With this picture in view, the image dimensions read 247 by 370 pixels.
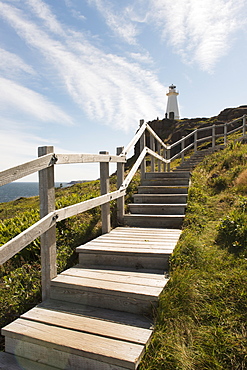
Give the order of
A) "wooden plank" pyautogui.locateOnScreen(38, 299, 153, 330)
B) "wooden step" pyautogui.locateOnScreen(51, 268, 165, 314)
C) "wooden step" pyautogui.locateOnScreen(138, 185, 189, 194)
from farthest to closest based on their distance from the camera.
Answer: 1. "wooden step" pyautogui.locateOnScreen(138, 185, 189, 194)
2. "wooden step" pyautogui.locateOnScreen(51, 268, 165, 314)
3. "wooden plank" pyautogui.locateOnScreen(38, 299, 153, 330)

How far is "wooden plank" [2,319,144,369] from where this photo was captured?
2127 millimetres

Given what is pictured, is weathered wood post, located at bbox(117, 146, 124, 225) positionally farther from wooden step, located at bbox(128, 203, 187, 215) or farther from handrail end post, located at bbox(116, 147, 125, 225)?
wooden step, located at bbox(128, 203, 187, 215)

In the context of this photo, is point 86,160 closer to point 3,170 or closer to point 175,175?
point 3,170

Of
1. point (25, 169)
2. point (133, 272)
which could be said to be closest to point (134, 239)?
point (133, 272)

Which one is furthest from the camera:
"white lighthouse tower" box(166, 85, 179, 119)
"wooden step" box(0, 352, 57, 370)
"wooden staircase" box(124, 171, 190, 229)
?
"white lighthouse tower" box(166, 85, 179, 119)

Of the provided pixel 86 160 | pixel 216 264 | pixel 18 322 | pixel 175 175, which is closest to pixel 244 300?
pixel 216 264

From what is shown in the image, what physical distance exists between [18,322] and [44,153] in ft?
5.61

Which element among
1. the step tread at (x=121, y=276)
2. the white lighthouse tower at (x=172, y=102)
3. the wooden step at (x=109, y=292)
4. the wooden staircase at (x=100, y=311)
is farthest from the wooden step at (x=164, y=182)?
the white lighthouse tower at (x=172, y=102)

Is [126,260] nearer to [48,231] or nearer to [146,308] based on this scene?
[146,308]

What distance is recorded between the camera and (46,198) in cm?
308

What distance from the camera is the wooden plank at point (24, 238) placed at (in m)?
2.38

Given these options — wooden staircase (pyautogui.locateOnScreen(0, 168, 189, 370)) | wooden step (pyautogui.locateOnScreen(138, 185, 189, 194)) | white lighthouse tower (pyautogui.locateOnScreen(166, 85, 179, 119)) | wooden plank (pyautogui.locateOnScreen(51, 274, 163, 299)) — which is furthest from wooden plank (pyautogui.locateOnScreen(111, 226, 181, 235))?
white lighthouse tower (pyautogui.locateOnScreen(166, 85, 179, 119))

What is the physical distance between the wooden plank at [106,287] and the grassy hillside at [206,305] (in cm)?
16

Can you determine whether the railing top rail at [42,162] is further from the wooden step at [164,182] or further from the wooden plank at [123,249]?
the wooden step at [164,182]
